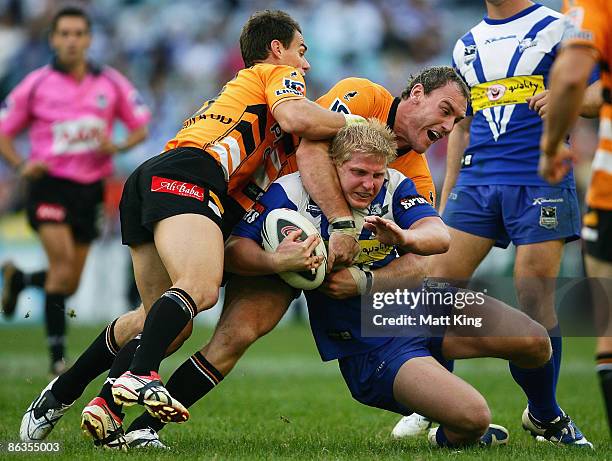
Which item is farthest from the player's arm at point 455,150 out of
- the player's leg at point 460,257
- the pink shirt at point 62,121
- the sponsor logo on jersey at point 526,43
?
the pink shirt at point 62,121

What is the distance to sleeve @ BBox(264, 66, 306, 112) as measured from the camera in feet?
17.7

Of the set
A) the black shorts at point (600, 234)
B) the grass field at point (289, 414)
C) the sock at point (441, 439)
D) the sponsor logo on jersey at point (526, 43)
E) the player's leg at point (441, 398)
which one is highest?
the sponsor logo on jersey at point (526, 43)

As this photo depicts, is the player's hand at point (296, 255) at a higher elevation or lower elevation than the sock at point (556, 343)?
higher

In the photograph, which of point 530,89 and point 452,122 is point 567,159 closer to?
point 452,122

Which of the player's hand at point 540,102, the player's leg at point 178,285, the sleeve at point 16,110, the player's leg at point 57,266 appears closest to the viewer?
the player's leg at point 178,285

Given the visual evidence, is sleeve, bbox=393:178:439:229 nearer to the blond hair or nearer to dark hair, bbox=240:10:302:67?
the blond hair

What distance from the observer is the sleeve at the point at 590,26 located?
157 inches

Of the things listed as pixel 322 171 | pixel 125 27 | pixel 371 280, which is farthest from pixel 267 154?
pixel 125 27

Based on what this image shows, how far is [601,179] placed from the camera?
4.13 meters

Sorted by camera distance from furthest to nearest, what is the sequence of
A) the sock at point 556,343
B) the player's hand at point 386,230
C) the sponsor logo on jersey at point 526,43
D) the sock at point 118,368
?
the sponsor logo on jersey at point 526,43 → the sock at point 556,343 → the sock at point 118,368 → the player's hand at point 386,230

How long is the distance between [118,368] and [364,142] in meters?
1.75

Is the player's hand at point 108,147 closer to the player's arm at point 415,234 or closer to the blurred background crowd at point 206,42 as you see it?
the player's arm at point 415,234

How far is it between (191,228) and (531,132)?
2.60 metres

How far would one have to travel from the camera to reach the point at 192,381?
17.2 ft
